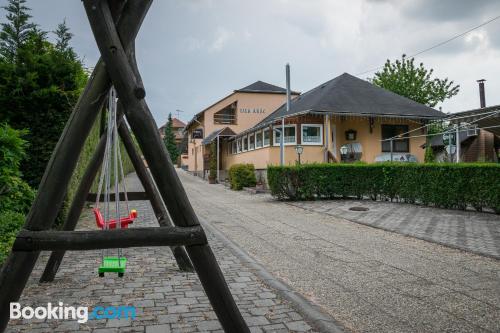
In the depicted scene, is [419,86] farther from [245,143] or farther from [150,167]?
[150,167]

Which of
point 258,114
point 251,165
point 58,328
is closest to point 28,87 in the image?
point 58,328

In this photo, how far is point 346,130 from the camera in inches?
934

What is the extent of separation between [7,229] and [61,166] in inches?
140

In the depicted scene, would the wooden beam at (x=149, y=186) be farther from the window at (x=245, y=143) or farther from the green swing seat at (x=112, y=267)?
the window at (x=245, y=143)

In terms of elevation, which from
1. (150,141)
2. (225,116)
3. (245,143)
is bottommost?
(150,141)

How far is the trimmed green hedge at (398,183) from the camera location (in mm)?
11305

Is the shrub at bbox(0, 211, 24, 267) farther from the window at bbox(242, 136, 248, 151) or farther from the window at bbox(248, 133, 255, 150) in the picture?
the window at bbox(242, 136, 248, 151)

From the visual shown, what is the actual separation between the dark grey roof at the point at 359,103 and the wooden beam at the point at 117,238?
61.9ft

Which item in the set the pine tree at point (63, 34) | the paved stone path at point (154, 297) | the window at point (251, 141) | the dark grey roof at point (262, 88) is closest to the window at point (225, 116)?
the dark grey roof at point (262, 88)

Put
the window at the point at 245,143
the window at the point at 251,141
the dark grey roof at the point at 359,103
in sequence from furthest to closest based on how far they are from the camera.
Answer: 1. the window at the point at 245,143
2. the window at the point at 251,141
3. the dark grey roof at the point at 359,103

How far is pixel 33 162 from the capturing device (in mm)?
7703

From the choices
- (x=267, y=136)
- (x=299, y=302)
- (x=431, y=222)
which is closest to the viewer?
(x=299, y=302)

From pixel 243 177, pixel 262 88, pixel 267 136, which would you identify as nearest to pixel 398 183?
pixel 243 177

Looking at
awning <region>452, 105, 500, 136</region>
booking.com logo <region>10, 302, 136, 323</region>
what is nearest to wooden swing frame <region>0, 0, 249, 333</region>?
booking.com logo <region>10, 302, 136, 323</region>
